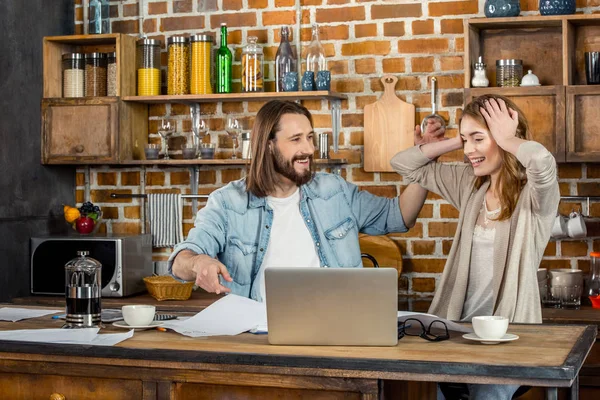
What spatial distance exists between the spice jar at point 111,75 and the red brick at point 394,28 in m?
1.36

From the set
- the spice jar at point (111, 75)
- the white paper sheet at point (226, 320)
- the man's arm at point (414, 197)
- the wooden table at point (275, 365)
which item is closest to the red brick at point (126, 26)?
the spice jar at point (111, 75)

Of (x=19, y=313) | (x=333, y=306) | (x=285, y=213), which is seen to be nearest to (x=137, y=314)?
(x=19, y=313)

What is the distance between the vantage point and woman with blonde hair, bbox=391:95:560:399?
9.45 feet

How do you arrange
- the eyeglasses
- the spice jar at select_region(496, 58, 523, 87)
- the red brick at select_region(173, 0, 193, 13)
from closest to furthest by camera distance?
the eyeglasses → the spice jar at select_region(496, 58, 523, 87) → the red brick at select_region(173, 0, 193, 13)

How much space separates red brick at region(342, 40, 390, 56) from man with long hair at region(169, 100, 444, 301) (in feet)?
3.57

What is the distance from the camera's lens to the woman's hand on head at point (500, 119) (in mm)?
2938

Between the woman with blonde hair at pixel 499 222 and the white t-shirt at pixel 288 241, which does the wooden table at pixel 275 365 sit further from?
the white t-shirt at pixel 288 241

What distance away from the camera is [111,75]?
4520 mm

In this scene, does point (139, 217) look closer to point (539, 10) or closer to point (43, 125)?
point (43, 125)

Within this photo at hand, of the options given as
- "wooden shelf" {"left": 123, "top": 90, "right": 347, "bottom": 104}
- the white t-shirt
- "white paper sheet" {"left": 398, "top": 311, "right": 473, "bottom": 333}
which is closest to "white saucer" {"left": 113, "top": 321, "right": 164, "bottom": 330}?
the white t-shirt

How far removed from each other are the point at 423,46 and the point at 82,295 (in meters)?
2.29

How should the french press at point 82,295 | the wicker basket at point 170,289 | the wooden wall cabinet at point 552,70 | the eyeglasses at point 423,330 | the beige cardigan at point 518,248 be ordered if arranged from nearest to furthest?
Result: the eyeglasses at point 423,330, the french press at point 82,295, the beige cardigan at point 518,248, the wooden wall cabinet at point 552,70, the wicker basket at point 170,289

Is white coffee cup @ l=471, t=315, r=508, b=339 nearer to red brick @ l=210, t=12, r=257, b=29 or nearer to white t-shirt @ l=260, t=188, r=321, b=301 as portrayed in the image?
white t-shirt @ l=260, t=188, r=321, b=301

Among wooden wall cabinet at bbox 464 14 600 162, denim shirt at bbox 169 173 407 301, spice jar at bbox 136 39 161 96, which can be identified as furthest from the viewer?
spice jar at bbox 136 39 161 96
